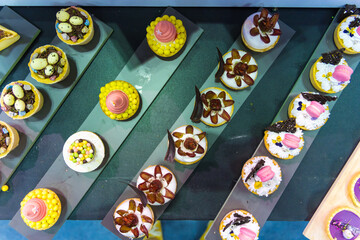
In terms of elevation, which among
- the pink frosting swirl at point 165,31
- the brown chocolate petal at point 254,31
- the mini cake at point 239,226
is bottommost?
the mini cake at point 239,226

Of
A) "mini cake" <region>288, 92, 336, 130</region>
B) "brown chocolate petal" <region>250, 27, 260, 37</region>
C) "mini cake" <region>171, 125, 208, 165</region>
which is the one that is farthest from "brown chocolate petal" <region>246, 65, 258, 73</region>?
"mini cake" <region>171, 125, 208, 165</region>

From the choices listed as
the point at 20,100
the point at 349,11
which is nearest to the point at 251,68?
the point at 349,11

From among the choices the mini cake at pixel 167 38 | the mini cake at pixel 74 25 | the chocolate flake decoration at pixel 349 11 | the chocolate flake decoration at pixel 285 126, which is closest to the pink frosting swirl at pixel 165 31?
the mini cake at pixel 167 38

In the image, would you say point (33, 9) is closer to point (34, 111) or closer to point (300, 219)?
point (34, 111)

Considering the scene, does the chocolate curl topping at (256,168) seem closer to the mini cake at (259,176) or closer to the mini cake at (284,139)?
the mini cake at (259,176)

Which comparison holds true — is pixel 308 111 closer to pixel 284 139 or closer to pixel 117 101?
pixel 284 139

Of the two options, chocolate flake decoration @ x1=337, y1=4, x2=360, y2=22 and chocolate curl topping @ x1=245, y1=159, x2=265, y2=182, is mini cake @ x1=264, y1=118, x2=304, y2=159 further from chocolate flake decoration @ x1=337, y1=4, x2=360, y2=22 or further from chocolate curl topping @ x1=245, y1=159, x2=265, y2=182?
chocolate flake decoration @ x1=337, y1=4, x2=360, y2=22
